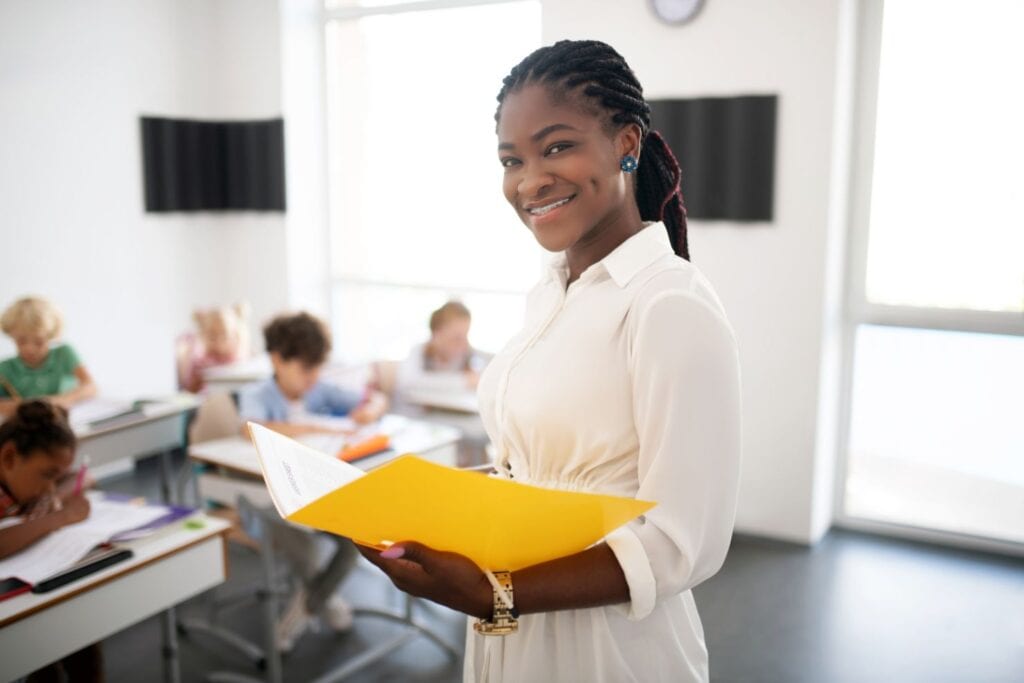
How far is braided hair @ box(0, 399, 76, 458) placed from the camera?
7.32 feet

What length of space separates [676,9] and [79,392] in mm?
3099

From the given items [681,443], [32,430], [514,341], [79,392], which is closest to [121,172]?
[79,392]

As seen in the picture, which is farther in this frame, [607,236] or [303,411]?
[303,411]

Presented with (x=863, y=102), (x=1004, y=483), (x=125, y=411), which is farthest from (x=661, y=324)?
(x=1004, y=483)

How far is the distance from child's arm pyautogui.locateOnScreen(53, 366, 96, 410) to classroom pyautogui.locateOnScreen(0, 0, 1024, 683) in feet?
0.10

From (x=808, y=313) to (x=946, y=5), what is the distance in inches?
55.7

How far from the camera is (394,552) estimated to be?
91cm

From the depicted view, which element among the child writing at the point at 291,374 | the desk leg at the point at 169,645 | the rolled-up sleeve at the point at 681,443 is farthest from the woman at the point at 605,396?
the child writing at the point at 291,374

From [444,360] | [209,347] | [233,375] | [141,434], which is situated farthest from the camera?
[209,347]

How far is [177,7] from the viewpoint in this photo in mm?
5395

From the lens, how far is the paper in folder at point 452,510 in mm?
849

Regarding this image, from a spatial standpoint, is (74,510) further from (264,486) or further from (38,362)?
(38,362)

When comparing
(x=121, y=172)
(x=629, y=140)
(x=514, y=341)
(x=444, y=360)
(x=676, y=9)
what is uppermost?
(x=676, y=9)

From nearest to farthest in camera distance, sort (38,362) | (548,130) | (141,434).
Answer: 1. (548,130)
2. (141,434)
3. (38,362)
